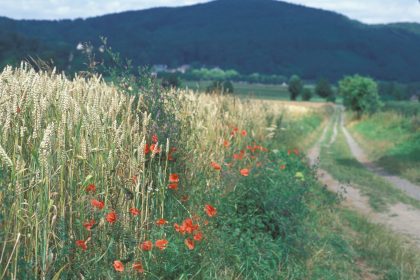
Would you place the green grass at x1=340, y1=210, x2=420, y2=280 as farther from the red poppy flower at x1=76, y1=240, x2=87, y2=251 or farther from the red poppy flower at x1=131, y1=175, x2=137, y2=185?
the red poppy flower at x1=76, y1=240, x2=87, y2=251

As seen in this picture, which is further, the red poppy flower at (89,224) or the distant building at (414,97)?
the distant building at (414,97)

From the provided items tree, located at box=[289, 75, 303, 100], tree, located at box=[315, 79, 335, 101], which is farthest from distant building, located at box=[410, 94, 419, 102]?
tree, located at box=[289, 75, 303, 100]

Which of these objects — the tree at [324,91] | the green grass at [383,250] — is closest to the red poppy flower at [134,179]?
the green grass at [383,250]

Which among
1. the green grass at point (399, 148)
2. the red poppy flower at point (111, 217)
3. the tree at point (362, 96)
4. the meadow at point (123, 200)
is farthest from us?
the tree at point (362, 96)

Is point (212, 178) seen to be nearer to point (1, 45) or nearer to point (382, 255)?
point (382, 255)

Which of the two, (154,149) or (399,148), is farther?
(399,148)

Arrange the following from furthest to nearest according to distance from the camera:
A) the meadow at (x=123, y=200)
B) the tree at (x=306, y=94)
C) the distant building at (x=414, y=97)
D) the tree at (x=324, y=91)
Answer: the tree at (x=324, y=91)
the distant building at (x=414, y=97)
the tree at (x=306, y=94)
the meadow at (x=123, y=200)

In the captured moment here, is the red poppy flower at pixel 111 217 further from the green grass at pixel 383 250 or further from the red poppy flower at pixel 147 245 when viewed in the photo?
the green grass at pixel 383 250

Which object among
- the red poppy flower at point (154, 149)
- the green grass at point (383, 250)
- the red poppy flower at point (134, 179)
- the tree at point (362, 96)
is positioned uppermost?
the red poppy flower at point (154, 149)

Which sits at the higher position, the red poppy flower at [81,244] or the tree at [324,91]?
the red poppy flower at [81,244]

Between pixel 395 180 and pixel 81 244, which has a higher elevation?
pixel 81 244

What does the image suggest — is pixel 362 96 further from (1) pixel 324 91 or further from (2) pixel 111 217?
(1) pixel 324 91

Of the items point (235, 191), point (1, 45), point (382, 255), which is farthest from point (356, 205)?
point (1, 45)

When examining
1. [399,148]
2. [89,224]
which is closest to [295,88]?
[399,148]
